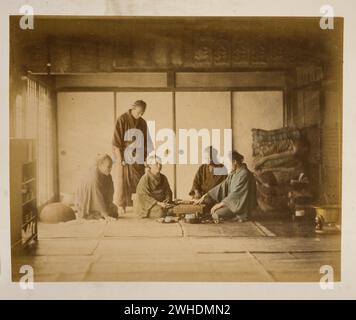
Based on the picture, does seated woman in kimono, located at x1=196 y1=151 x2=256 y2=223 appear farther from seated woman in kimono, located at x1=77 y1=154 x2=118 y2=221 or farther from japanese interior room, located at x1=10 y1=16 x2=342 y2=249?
seated woman in kimono, located at x1=77 y1=154 x2=118 y2=221

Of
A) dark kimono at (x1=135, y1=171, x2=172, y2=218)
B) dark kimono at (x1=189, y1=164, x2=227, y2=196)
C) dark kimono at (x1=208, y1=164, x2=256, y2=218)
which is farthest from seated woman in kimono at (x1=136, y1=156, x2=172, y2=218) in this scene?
dark kimono at (x1=208, y1=164, x2=256, y2=218)

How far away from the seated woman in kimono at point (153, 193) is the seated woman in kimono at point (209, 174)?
0.19 meters

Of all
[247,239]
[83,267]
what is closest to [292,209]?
[247,239]

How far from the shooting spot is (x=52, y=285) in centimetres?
373

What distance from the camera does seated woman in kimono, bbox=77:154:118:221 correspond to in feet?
12.4

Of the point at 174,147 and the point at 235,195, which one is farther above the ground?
the point at 174,147

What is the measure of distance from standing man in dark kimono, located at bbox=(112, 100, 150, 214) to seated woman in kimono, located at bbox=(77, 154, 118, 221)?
0.06 meters

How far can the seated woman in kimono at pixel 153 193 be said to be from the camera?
3.80m

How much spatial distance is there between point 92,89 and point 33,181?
28.9 inches

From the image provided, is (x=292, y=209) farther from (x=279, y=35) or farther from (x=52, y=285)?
(x=52, y=285)

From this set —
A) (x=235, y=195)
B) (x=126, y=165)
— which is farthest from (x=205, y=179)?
(x=126, y=165)

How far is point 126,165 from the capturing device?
12.5 feet

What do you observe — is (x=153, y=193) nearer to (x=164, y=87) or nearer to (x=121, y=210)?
(x=121, y=210)

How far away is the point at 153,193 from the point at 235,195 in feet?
1.84
